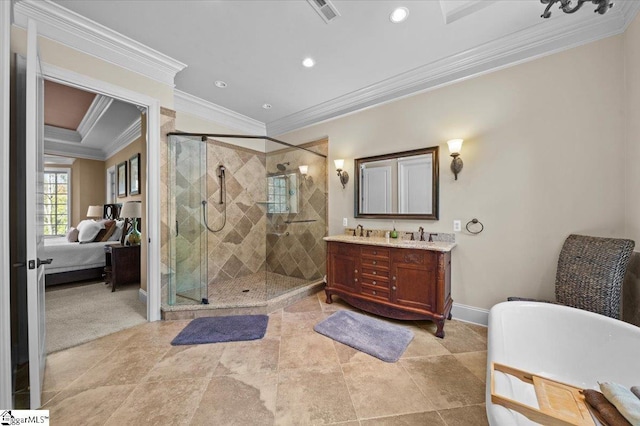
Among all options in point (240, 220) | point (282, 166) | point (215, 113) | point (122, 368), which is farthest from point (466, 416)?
point (215, 113)

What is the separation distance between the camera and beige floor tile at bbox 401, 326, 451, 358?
6.61 ft

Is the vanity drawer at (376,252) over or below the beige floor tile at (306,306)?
over

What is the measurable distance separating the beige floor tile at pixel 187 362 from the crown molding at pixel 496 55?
329cm

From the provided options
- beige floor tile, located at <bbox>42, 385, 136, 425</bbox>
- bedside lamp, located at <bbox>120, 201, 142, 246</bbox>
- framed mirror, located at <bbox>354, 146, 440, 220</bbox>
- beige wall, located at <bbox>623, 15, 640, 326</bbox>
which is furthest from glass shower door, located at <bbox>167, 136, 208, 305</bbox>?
beige wall, located at <bbox>623, 15, 640, 326</bbox>

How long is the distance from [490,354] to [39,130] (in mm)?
3144

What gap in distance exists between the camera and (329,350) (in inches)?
81.4

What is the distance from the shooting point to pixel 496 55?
231 centimetres

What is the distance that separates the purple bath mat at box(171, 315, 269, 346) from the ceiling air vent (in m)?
2.87

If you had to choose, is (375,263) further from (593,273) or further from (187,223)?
(187,223)

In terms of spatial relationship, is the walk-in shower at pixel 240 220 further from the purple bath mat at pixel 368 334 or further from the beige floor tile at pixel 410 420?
the beige floor tile at pixel 410 420

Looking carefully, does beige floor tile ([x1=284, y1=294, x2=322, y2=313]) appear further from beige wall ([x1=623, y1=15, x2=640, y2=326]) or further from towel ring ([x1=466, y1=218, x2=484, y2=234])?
beige wall ([x1=623, y1=15, x2=640, y2=326])

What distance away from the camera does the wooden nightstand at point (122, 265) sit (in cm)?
353

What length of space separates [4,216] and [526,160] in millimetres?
3680

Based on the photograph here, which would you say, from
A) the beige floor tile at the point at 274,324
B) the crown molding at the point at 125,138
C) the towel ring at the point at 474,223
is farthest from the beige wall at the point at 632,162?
the crown molding at the point at 125,138
